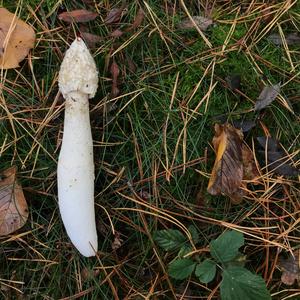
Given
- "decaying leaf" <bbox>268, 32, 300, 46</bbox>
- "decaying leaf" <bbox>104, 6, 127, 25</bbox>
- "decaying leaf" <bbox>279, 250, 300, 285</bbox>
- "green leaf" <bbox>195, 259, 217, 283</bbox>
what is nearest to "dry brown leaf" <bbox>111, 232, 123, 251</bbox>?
"green leaf" <bbox>195, 259, 217, 283</bbox>

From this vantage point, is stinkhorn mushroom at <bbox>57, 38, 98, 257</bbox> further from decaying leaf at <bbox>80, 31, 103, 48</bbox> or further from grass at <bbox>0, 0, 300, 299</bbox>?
decaying leaf at <bbox>80, 31, 103, 48</bbox>

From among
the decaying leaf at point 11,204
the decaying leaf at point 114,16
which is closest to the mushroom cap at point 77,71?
the decaying leaf at point 114,16

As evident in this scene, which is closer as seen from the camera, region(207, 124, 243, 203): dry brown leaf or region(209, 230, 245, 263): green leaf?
region(209, 230, 245, 263): green leaf

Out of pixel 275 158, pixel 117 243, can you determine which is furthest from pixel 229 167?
pixel 117 243

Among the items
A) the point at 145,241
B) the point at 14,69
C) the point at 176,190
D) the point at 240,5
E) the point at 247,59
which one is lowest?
the point at 145,241

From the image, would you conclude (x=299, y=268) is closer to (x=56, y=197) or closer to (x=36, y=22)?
(x=56, y=197)

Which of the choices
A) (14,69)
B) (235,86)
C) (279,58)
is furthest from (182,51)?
(14,69)

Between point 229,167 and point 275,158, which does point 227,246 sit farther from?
→ point 275,158

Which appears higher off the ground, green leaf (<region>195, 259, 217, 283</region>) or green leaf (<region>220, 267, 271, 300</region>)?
green leaf (<region>220, 267, 271, 300</region>)
